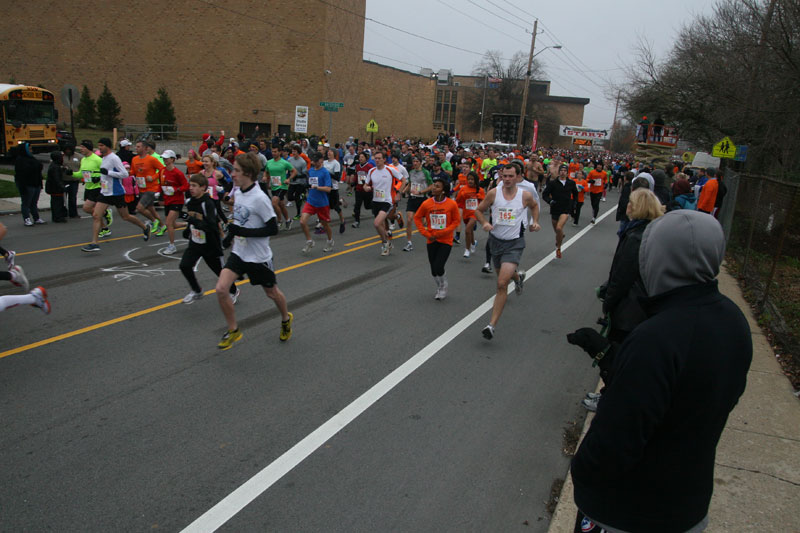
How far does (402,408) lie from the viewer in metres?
4.93

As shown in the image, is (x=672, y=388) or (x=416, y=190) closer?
(x=672, y=388)

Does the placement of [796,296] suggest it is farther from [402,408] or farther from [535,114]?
[535,114]

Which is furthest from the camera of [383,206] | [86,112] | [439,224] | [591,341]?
[86,112]

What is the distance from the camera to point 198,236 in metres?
7.05

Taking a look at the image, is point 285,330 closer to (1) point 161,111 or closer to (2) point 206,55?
(1) point 161,111

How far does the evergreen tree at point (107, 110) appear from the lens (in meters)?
41.4

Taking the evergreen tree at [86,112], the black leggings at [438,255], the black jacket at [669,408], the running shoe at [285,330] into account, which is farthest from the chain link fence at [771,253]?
the evergreen tree at [86,112]

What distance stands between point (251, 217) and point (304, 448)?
8.67 feet

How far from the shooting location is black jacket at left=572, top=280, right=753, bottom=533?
1792 millimetres

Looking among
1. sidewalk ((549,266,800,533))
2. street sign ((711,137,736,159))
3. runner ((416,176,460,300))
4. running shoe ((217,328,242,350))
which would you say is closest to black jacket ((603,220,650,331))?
sidewalk ((549,266,800,533))

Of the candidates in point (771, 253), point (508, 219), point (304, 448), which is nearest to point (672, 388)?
point (304, 448)

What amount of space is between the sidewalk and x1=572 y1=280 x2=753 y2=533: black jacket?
1581 mm

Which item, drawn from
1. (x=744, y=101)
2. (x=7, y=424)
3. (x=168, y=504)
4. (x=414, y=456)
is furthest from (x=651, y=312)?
Answer: (x=744, y=101)

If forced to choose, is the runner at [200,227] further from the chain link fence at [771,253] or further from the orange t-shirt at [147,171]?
the chain link fence at [771,253]
